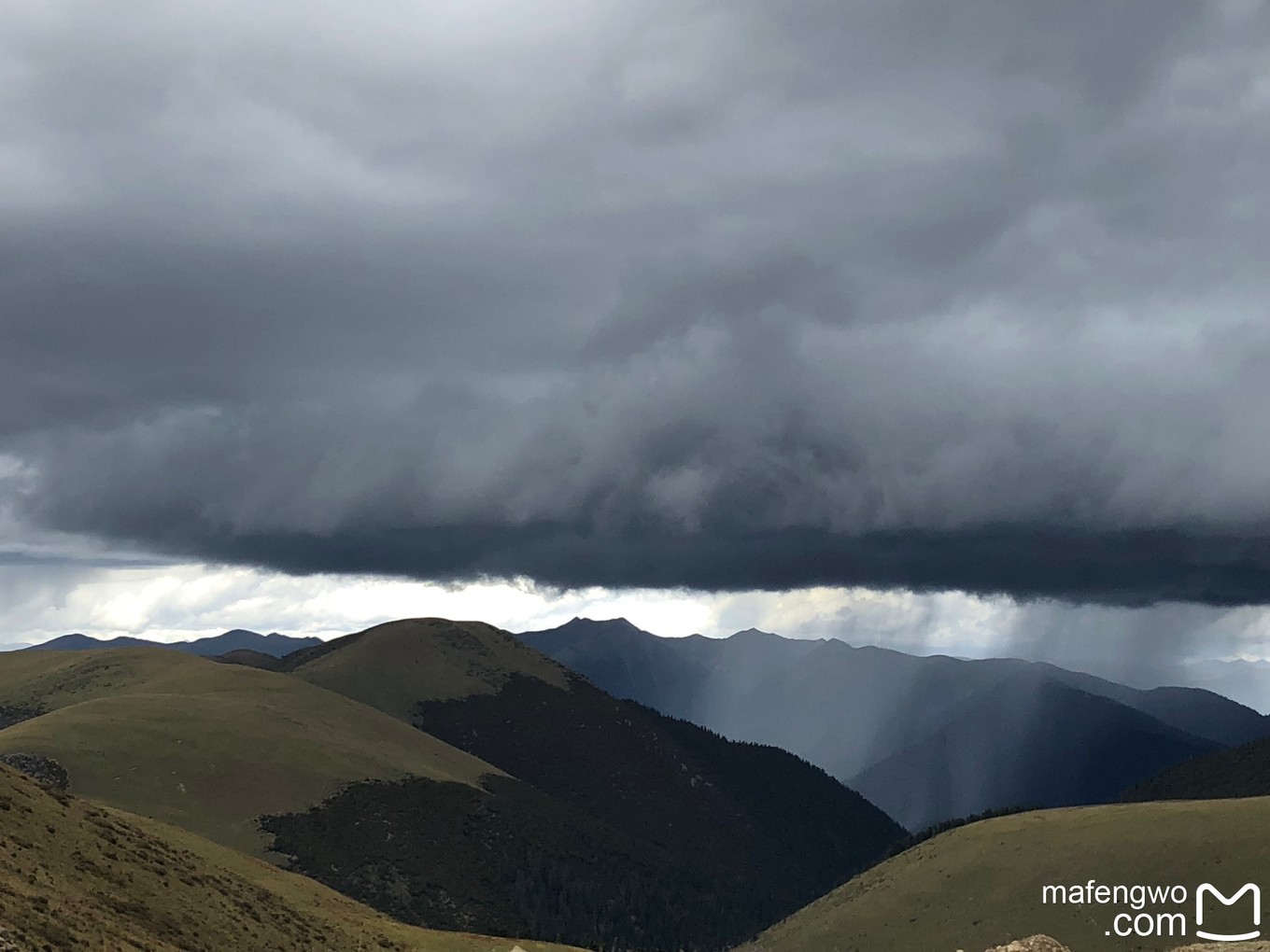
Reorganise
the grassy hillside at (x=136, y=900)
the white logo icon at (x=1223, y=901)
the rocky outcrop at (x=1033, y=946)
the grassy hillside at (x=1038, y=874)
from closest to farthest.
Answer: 1. the grassy hillside at (x=136, y=900)
2. the rocky outcrop at (x=1033, y=946)
3. the white logo icon at (x=1223, y=901)
4. the grassy hillside at (x=1038, y=874)

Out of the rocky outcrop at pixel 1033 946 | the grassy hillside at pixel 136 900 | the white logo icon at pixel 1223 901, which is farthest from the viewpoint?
the white logo icon at pixel 1223 901

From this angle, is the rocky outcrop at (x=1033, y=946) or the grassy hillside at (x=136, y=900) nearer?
the grassy hillside at (x=136, y=900)

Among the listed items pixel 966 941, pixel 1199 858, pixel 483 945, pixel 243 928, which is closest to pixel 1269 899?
pixel 1199 858

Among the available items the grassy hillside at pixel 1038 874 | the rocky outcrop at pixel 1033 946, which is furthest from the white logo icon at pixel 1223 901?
the rocky outcrop at pixel 1033 946

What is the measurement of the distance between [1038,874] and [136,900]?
5094 inches

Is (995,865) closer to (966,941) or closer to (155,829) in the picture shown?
(966,941)

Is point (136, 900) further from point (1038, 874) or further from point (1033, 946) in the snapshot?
point (1038, 874)

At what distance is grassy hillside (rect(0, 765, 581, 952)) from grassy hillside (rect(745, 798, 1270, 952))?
272 feet

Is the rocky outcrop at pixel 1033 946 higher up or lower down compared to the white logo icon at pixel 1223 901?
higher up

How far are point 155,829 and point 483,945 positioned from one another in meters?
27.2

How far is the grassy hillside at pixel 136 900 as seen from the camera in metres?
41.6

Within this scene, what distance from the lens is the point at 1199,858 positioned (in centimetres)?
13900

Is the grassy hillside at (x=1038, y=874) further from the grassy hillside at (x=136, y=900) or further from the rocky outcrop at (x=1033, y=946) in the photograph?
the rocky outcrop at (x=1033, y=946)

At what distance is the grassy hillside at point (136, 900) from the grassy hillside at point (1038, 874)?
8284 centimetres
